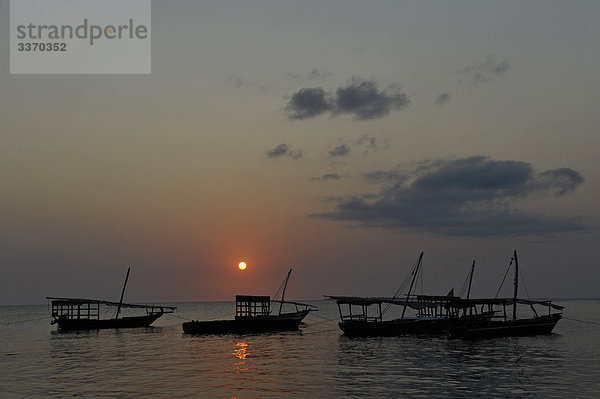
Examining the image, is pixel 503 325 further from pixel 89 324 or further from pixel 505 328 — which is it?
pixel 89 324

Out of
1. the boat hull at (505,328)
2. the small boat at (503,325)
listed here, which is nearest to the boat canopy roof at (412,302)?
the small boat at (503,325)

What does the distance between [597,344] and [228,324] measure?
157 feet

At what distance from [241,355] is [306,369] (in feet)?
40.7

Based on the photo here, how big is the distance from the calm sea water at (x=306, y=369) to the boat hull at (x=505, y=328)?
46.2 inches

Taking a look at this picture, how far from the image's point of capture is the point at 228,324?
79812 mm

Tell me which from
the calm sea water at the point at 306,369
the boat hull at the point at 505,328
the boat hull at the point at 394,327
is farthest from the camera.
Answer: the boat hull at the point at 394,327

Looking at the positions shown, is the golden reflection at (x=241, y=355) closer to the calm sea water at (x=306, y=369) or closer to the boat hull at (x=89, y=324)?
the calm sea water at (x=306, y=369)

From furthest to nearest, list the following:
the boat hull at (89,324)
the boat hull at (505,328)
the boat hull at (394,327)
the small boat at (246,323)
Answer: the boat hull at (89,324)
the small boat at (246,323)
the boat hull at (394,327)
the boat hull at (505,328)

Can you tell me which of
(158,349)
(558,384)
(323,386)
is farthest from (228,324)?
(558,384)

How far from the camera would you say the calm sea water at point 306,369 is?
35062 millimetres

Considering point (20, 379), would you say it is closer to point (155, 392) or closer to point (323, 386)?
point (155, 392)

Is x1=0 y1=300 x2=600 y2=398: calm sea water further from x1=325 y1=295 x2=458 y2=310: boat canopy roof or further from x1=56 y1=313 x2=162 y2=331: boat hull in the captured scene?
x1=56 y1=313 x2=162 y2=331: boat hull

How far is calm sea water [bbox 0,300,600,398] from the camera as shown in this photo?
115 feet

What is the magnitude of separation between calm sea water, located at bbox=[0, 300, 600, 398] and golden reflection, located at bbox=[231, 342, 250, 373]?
4.3 inches
